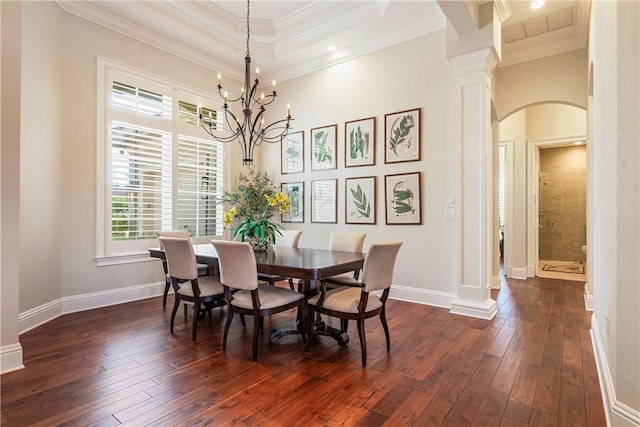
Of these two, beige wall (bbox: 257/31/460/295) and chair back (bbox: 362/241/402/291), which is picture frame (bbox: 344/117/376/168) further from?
chair back (bbox: 362/241/402/291)

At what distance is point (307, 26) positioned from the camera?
176 inches

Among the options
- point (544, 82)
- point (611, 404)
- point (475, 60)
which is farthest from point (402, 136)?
point (611, 404)

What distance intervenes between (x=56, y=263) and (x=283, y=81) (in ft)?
13.6

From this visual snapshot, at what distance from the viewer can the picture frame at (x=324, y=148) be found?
4980mm

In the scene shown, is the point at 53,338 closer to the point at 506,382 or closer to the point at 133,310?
the point at 133,310

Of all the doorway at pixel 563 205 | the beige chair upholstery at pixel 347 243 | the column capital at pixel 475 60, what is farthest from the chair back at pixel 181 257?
the doorway at pixel 563 205

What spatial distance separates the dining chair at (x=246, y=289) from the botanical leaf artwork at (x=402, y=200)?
2093 mm

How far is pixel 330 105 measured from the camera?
16.5 feet

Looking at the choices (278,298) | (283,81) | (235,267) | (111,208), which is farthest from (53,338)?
(283,81)

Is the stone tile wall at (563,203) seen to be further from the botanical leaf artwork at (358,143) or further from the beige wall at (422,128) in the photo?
the botanical leaf artwork at (358,143)

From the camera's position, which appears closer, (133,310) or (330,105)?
(133,310)

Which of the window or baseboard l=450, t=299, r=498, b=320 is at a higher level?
the window

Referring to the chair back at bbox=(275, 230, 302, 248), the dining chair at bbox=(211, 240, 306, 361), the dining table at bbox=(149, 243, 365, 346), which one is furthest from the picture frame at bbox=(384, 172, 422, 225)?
the dining chair at bbox=(211, 240, 306, 361)

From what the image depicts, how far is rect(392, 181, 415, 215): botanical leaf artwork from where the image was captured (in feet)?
14.0
